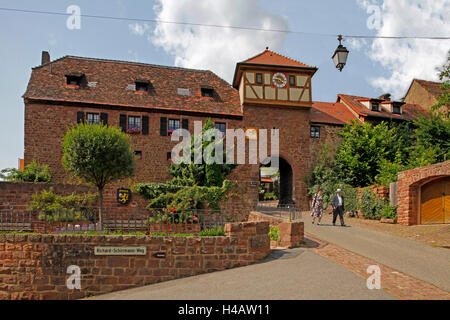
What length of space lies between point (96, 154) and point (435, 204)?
1414 centimetres

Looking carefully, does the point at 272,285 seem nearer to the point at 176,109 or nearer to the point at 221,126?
the point at 176,109

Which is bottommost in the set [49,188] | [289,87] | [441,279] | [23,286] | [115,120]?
[23,286]

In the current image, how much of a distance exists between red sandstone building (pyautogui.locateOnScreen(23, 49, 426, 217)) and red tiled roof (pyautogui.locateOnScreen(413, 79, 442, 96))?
5.18 meters

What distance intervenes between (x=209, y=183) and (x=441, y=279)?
44.6 ft

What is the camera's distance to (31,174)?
1989 centimetres

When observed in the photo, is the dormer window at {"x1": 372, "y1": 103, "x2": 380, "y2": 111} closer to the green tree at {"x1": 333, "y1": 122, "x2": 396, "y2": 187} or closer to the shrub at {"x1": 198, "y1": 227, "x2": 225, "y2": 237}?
the green tree at {"x1": 333, "y1": 122, "x2": 396, "y2": 187}

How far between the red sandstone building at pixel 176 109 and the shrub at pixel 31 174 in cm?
78

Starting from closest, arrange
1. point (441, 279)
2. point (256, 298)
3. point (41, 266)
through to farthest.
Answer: point (256, 298)
point (441, 279)
point (41, 266)

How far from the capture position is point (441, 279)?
23.1ft

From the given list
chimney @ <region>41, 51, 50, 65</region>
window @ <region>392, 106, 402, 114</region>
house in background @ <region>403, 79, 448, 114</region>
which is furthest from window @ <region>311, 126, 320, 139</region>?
chimney @ <region>41, 51, 50, 65</region>

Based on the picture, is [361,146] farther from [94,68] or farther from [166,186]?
[94,68]

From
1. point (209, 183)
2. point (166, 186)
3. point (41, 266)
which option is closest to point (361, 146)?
point (209, 183)

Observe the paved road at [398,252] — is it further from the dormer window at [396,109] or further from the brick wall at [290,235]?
the dormer window at [396,109]

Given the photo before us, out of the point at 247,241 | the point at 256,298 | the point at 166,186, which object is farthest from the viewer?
the point at 166,186
